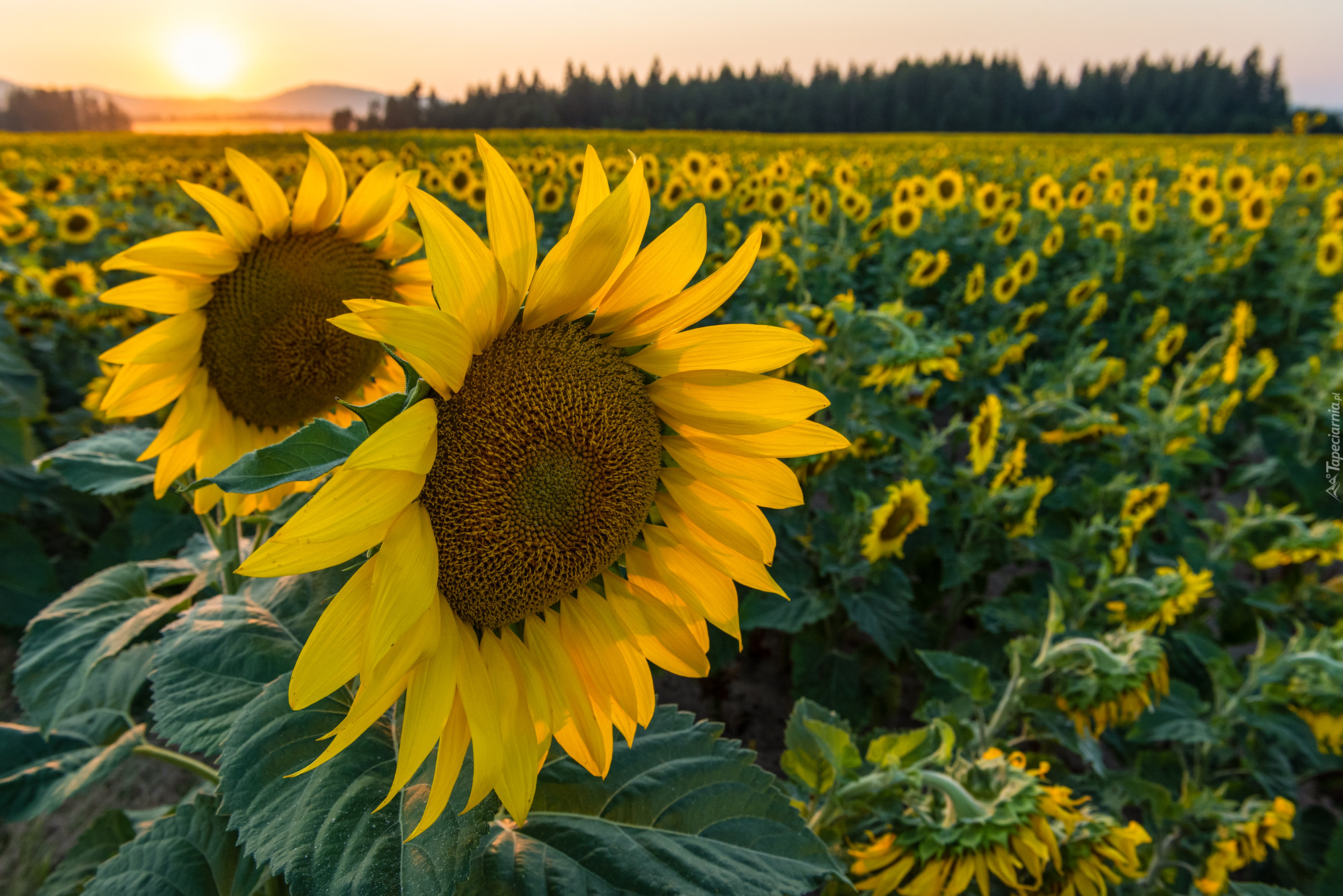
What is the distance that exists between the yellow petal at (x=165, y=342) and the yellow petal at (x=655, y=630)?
76 cm

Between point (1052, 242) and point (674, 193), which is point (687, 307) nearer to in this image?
point (674, 193)

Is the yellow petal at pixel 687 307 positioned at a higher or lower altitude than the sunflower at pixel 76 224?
higher

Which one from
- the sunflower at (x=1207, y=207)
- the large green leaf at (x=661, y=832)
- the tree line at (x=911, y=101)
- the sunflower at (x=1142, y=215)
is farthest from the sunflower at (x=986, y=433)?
the tree line at (x=911, y=101)

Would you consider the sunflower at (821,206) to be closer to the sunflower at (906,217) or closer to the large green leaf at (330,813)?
the sunflower at (906,217)

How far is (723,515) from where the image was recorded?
0.94 meters

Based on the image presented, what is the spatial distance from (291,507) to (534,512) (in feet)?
1.11

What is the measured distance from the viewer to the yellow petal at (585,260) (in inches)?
29.5

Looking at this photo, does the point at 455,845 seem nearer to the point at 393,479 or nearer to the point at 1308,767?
the point at 393,479

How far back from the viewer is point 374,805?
2.56ft

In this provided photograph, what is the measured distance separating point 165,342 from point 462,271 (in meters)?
0.70

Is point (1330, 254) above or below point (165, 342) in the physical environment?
below

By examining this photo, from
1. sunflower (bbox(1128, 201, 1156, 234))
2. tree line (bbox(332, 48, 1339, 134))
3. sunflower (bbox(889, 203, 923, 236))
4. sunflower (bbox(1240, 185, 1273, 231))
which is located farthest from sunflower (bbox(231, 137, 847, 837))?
tree line (bbox(332, 48, 1339, 134))

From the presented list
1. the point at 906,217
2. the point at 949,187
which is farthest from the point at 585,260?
the point at 949,187

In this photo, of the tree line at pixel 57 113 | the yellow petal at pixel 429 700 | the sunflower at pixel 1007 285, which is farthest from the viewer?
the tree line at pixel 57 113
